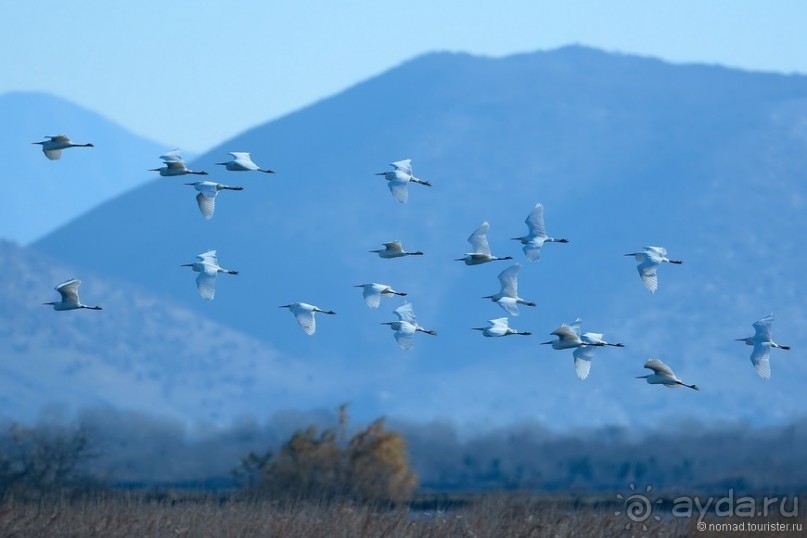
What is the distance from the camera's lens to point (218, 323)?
136125mm

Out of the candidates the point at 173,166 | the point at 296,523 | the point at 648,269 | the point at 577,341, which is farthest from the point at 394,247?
the point at 296,523

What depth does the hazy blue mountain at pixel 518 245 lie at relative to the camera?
120m

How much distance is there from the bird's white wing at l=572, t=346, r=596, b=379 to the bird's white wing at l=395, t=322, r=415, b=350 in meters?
2.28

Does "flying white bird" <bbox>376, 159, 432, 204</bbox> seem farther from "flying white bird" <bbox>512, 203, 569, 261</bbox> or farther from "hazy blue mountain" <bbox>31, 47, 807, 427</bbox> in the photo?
"hazy blue mountain" <bbox>31, 47, 807, 427</bbox>

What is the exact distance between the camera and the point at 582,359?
841 inches

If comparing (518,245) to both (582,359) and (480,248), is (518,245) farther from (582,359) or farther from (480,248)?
(582,359)

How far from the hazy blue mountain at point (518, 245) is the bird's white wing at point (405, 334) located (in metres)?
71.0

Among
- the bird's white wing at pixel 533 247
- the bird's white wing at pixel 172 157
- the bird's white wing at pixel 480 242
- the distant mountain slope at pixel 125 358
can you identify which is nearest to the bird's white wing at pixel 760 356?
the bird's white wing at pixel 533 247

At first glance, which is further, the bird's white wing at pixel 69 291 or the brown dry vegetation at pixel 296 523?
the brown dry vegetation at pixel 296 523

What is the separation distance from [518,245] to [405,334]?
104 meters

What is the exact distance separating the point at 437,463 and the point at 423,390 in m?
60.1

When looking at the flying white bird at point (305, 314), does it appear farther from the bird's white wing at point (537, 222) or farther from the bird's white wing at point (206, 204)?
the bird's white wing at point (537, 222)

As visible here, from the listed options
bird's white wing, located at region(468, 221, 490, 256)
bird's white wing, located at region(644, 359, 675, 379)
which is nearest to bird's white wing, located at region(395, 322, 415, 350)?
bird's white wing, located at region(468, 221, 490, 256)

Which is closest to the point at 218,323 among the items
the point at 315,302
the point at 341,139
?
the point at 315,302
